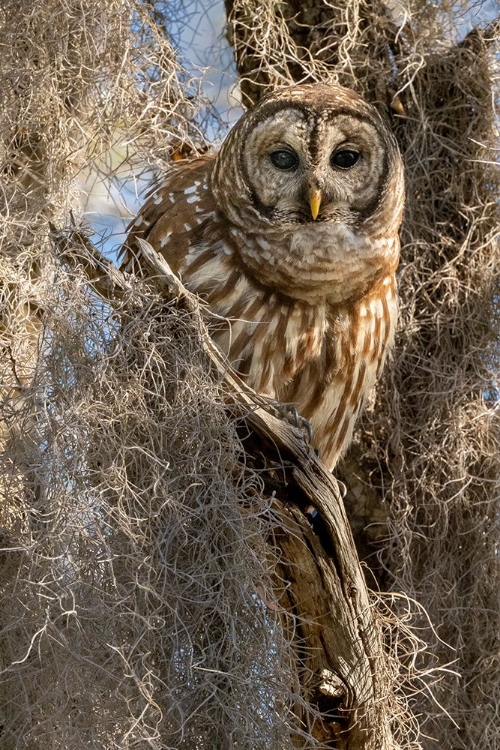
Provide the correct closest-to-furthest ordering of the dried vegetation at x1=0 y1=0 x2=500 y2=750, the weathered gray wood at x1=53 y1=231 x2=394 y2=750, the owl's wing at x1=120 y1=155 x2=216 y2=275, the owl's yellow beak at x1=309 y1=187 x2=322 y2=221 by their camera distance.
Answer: the dried vegetation at x1=0 y1=0 x2=500 y2=750
the weathered gray wood at x1=53 y1=231 x2=394 y2=750
the owl's yellow beak at x1=309 y1=187 x2=322 y2=221
the owl's wing at x1=120 y1=155 x2=216 y2=275

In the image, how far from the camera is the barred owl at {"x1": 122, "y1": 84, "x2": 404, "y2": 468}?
3781 mm

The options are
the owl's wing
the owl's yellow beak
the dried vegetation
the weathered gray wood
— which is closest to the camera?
the dried vegetation

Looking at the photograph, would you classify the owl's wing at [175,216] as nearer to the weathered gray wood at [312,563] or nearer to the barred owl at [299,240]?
the barred owl at [299,240]

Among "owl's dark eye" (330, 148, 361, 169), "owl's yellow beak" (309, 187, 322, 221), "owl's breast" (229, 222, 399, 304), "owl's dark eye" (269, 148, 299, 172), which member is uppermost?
"owl's dark eye" (330, 148, 361, 169)

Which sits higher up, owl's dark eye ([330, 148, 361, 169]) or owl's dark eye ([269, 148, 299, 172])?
owl's dark eye ([330, 148, 361, 169])

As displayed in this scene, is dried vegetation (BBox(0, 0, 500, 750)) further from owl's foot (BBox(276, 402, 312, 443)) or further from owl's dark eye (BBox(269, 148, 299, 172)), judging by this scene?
owl's dark eye (BBox(269, 148, 299, 172))

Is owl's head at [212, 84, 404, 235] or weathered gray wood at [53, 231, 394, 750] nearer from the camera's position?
weathered gray wood at [53, 231, 394, 750]

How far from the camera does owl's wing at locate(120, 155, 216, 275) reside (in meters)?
3.84

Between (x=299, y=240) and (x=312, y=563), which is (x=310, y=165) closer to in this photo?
(x=299, y=240)

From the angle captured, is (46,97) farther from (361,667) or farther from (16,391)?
(361,667)

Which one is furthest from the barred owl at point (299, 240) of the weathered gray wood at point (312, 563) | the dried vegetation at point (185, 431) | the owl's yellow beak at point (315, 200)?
the weathered gray wood at point (312, 563)

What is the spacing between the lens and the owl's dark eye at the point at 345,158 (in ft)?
12.8

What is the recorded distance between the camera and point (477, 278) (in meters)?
4.44

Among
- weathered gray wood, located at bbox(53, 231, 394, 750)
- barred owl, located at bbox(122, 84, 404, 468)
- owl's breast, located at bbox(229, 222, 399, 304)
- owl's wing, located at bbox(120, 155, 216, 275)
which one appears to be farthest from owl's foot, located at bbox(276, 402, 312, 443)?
owl's wing, located at bbox(120, 155, 216, 275)
